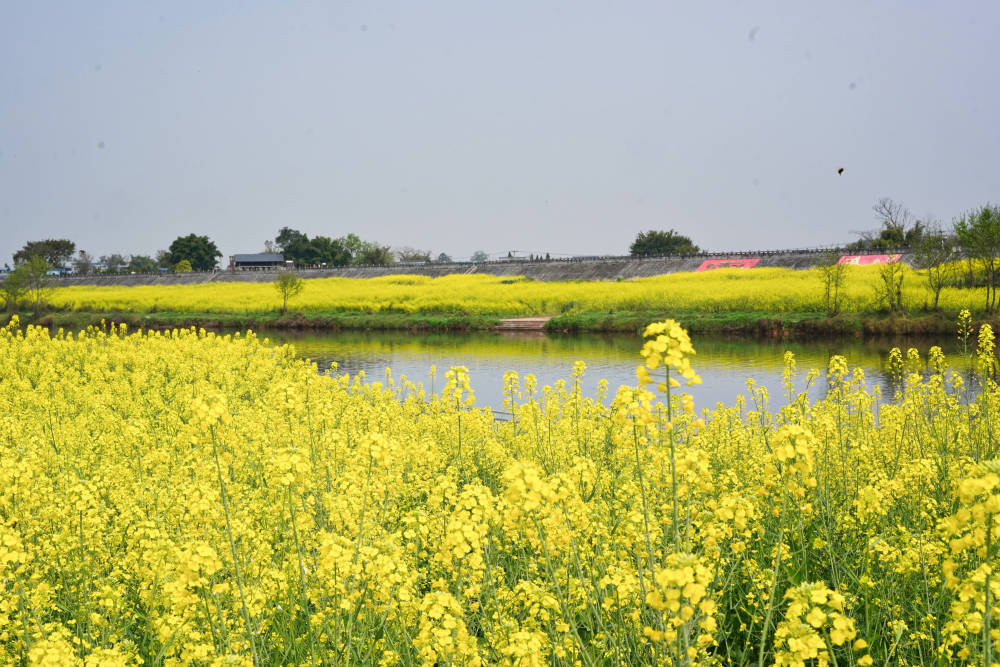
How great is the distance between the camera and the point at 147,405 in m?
12.0

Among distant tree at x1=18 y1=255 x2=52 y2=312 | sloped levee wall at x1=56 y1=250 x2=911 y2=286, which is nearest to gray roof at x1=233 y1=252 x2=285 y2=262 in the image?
sloped levee wall at x1=56 y1=250 x2=911 y2=286

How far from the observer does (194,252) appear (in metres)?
93.4

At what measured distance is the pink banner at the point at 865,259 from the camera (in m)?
49.1

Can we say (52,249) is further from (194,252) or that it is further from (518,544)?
(518,544)

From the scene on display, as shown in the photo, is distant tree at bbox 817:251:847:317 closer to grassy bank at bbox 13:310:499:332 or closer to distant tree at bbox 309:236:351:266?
grassy bank at bbox 13:310:499:332

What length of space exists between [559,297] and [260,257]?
84294 millimetres

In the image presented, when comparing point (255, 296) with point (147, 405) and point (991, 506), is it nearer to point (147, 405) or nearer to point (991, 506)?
point (147, 405)

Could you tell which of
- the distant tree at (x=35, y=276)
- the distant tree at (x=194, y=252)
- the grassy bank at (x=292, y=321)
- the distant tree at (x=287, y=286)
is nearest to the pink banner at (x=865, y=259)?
the grassy bank at (x=292, y=321)

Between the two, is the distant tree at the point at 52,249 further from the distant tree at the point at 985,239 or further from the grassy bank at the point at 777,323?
the distant tree at the point at 985,239

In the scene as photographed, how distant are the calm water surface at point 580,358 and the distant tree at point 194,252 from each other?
64.9 metres

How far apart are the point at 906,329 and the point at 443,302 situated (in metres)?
25.0

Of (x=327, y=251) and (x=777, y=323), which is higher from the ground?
(x=327, y=251)

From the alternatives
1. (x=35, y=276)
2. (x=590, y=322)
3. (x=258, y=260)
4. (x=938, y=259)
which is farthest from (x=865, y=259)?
(x=258, y=260)

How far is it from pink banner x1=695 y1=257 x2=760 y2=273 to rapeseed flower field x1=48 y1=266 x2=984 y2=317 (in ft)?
17.9
